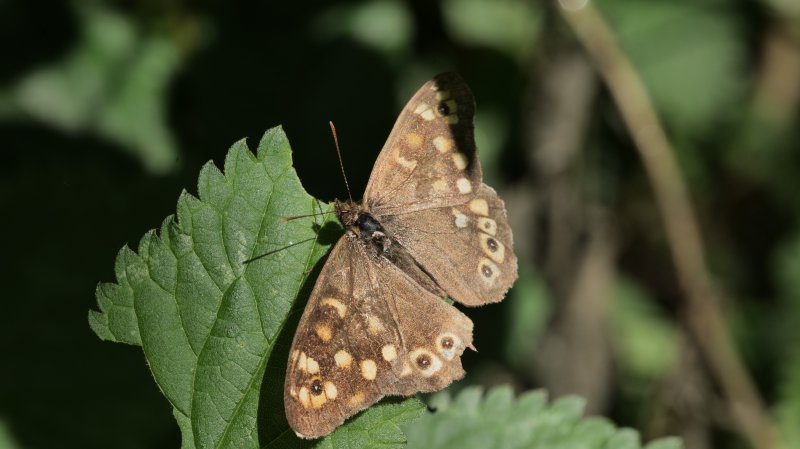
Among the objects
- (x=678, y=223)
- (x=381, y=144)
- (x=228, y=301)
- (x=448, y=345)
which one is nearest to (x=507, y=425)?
(x=448, y=345)

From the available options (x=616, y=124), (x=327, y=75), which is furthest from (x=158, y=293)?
(x=616, y=124)

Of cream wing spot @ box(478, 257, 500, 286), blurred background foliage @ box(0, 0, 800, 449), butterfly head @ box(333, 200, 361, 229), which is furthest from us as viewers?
blurred background foliage @ box(0, 0, 800, 449)

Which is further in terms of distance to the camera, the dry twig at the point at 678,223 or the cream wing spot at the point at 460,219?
the dry twig at the point at 678,223

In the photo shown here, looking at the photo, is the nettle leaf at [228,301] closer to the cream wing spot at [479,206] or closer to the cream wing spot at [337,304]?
the cream wing spot at [337,304]

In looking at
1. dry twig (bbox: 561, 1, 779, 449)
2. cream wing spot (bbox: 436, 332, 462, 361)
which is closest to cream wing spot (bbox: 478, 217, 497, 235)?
cream wing spot (bbox: 436, 332, 462, 361)

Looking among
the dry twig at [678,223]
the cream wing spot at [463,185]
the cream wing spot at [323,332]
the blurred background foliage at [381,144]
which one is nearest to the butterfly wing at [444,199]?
the cream wing spot at [463,185]

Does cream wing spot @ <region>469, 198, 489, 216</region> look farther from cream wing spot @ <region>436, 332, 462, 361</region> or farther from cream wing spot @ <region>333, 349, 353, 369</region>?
cream wing spot @ <region>333, 349, 353, 369</region>

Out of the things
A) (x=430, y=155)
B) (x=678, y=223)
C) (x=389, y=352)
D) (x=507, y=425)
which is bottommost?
(x=507, y=425)

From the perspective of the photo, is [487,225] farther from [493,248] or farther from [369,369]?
[369,369]
